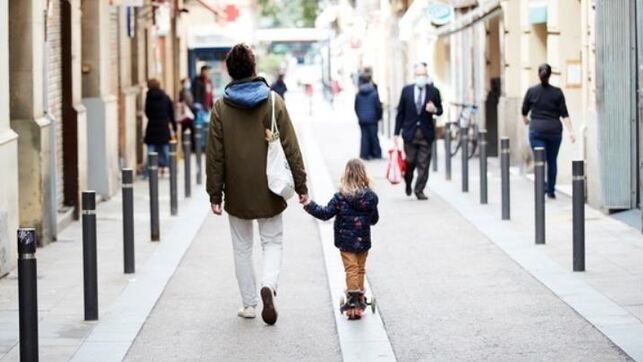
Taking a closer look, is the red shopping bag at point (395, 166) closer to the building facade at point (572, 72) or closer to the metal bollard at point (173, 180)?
the building facade at point (572, 72)

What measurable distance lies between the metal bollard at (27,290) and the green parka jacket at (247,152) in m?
2.63

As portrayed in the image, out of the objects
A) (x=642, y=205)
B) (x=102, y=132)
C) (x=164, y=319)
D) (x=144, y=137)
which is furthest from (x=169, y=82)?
(x=164, y=319)

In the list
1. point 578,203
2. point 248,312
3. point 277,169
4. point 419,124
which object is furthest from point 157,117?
point 277,169

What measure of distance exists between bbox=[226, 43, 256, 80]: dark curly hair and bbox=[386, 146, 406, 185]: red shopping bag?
34.8 ft

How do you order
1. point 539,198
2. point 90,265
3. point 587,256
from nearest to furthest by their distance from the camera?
1. point 90,265
2. point 587,256
3. point 539,198

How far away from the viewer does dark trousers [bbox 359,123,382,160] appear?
108 ft

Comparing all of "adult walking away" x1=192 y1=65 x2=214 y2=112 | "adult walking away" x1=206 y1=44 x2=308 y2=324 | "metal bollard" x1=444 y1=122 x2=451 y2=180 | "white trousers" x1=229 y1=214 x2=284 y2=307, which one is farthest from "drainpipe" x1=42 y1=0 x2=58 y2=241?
"adult walking away" x1=192 y1=65 x2=214 y2=112

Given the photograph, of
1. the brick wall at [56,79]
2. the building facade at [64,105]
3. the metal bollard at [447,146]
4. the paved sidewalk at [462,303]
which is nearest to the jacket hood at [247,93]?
the paved sidewalk at [462,303]

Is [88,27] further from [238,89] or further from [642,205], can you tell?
[238,89]

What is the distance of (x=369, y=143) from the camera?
109 feet

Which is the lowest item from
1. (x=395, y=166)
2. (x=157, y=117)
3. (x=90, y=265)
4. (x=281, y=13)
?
(x=90, y=265)

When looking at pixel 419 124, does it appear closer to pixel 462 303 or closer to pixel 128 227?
pixel 128 227

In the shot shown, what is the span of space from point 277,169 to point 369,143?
2121 centimetres

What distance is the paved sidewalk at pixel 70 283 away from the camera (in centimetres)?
1173
